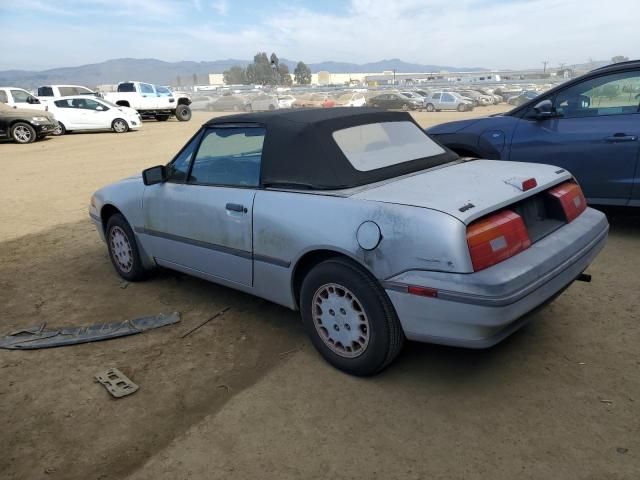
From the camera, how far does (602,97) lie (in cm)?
500

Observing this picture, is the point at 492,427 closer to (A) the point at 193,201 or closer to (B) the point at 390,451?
(B) the point at 390,451

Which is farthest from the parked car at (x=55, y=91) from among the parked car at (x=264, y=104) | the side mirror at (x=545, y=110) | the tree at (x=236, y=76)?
A: the tree at (x=236, y=76)

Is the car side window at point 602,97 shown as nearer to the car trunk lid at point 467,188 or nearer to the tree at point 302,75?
the car trunk lid at point 467,188

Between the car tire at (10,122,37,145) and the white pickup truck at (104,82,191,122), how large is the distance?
8323mm

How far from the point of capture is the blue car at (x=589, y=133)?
4.73 metres

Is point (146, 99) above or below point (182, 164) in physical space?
above

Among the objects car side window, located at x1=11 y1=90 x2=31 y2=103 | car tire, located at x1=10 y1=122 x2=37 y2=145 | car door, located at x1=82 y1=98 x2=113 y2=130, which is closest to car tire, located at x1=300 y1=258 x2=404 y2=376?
car tire, located at x1=10 y1=122 x2=37 y2=145

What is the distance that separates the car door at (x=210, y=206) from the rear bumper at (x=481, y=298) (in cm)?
123

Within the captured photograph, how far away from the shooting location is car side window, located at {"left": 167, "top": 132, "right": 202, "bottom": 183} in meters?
3.86

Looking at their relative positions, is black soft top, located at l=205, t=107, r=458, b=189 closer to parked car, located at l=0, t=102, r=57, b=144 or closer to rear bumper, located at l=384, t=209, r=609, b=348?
rear bumper, located at l=384, t=209, r=609, b=348

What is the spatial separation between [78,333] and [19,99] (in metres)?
19.3

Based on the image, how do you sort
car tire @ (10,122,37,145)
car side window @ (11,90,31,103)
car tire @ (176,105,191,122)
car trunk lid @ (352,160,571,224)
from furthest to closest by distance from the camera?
1. car tire @ (176,105,191,122)
2. car side window @ (11,90,31,103)
3. car tire @ (10,122,37,145)
4. car trunk lid @ (352,160,571,224)

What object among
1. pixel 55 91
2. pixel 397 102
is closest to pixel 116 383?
pixel 55 91

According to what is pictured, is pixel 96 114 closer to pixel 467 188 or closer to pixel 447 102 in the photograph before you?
pixel 467 188
